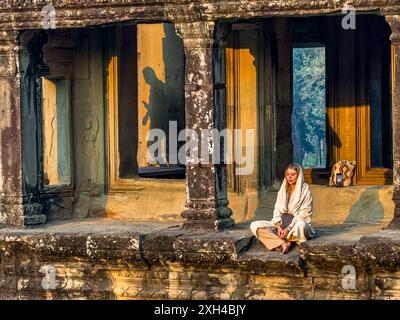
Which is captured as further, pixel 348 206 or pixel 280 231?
pixel 348 206

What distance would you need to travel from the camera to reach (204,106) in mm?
15523

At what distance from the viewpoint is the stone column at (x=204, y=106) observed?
15484 mm

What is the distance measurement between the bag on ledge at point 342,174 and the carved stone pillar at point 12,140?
317 cm

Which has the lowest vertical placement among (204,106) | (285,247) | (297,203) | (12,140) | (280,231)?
(285,247)

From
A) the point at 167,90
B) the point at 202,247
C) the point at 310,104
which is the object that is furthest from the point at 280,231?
the point at 310,104

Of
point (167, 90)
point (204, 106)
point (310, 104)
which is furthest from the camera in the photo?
point (310, 104)

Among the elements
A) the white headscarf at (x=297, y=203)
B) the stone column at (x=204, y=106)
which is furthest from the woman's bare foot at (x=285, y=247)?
the stone column at (x=204, y=106)

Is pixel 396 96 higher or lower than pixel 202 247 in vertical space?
higher

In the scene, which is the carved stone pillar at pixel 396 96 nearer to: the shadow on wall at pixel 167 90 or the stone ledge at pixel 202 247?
the stone ledge at pixel 202 247

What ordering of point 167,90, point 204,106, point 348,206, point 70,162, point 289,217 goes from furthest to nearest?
1. point 167,90
2. point 70,162
3. point 348,206
4. point 204,106
5. point 289,217

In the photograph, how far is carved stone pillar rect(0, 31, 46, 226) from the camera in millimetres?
16312

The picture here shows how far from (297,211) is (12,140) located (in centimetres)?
322

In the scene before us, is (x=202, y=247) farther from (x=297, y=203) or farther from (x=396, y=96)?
(x=396, y=96)

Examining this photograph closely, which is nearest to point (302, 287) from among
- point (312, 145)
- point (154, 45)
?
point (154, 45)
